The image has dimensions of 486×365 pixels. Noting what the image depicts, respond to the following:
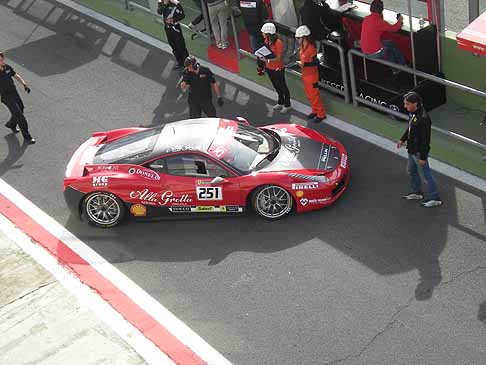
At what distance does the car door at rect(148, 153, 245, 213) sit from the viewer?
1138cm

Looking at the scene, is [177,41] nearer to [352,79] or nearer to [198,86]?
[198,86]

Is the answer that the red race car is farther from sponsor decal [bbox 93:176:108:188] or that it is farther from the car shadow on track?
the car shadow on track

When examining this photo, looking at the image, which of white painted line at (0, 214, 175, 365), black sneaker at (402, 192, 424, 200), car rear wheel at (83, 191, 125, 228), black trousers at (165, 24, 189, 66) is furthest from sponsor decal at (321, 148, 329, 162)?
black trousers at (165, 24, 189, 66)

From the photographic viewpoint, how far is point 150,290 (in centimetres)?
1082

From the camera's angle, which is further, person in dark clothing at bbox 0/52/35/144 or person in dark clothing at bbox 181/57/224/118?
Answer: person in dark clothing at bbox 0/52/35/144

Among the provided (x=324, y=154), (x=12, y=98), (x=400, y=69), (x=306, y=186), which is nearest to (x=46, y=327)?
(x=306, y=186)

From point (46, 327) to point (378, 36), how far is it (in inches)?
280

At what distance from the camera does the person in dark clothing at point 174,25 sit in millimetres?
15414

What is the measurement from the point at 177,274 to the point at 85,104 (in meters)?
5.61

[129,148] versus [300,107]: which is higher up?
[129,148]

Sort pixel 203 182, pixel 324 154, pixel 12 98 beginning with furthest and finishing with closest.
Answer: pixel 12 98
pixel 324 154
pixel 203 182

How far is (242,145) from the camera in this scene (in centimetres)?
1177

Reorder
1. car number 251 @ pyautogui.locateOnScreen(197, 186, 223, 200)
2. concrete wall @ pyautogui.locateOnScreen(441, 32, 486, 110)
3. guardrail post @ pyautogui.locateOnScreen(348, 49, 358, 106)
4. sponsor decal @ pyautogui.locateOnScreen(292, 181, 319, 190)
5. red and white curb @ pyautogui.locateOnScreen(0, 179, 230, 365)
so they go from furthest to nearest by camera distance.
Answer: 1. guardrail post @ pyautogui.locateOnScreen(348, 49, 358, 106)
2. concrete wall @ pyautogui.locateOnScreen(441, 32, 486, 110)
3. car number 251 @ pyautogui.locateOnScreen(197, 186, 223, 200)
4. sponsor decal @ pyautogui.locateOnScreen(292, 181, 319, 190)
5. red and white curb @ pyautogui.locateOnScreen(0, 179, 230, 365)

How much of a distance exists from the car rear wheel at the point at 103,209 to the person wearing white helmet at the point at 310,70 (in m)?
4.01
